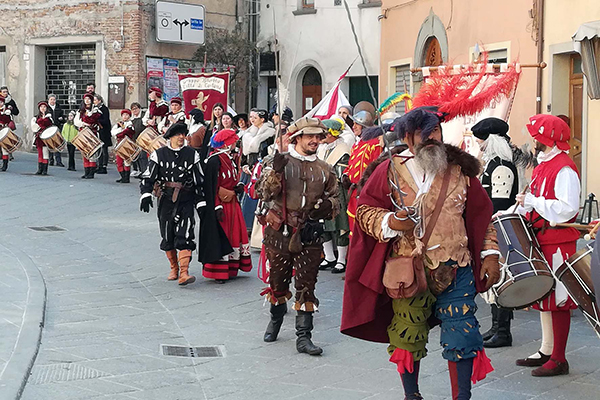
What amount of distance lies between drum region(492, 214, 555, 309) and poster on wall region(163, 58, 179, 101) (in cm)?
2009

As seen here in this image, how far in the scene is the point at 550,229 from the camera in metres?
6.12

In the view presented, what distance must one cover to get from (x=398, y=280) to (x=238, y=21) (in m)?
24.0

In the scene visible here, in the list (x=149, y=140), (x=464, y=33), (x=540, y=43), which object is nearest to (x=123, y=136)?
(x=149, y=140)

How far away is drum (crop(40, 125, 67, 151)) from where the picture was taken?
64.8ft

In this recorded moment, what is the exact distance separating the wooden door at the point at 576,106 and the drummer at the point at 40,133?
1065 cm

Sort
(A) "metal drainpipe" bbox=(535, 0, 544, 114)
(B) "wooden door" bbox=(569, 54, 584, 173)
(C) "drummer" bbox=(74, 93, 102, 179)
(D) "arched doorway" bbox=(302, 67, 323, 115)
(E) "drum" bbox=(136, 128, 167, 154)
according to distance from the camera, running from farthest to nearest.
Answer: (D) "arched doorway" bbox=(302, 67, 323, 115), (C) "drummer" bbox=(74, 93, 102, 179), (E) "drum" bbox=(136, 128, 167, 154), (A) "metal drainpipe" bbox=(535, 0, 544, 114), (B) "wooden door" bbox=(569, 54, 584, 173)

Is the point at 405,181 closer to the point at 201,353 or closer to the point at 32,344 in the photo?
the point at 201,353

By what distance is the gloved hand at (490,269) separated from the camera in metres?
4.95

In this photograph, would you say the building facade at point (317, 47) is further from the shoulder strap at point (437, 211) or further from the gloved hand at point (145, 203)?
the shoulder strap at point (437, 211)

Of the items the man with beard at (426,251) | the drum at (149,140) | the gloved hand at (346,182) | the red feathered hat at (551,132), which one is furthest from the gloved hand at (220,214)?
the drum at (149,140)

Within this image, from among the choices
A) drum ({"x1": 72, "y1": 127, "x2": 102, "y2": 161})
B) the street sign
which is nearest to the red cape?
drum ({"x1": 72, "y1": 127, "x2": 102, "y2": 161})

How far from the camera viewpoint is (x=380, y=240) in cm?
489

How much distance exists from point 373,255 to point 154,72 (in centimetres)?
2078

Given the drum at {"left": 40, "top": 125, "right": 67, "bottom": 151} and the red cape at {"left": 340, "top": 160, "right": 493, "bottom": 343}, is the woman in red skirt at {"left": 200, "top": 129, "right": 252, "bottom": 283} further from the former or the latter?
the drum at {"left": 40, "top": 125, "right": 67, "bottom": 151}
